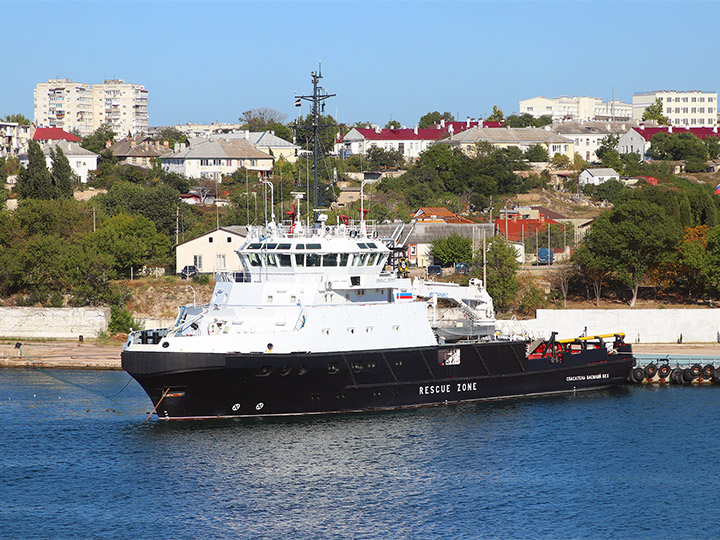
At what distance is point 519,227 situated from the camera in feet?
249

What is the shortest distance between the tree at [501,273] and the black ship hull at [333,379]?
15555 millimetres

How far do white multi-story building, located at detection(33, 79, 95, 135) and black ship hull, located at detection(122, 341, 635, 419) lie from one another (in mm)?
164587

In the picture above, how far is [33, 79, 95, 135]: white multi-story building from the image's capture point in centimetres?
19138

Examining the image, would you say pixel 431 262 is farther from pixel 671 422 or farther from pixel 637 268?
pixel 671 422

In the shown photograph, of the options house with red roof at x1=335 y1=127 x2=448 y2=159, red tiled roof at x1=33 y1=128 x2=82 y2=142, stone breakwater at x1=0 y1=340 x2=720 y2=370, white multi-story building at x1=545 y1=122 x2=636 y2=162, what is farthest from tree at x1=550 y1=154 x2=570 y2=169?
stone breakwater at x1=0 y1=340 x2=720 y2=370

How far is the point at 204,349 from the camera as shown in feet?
111

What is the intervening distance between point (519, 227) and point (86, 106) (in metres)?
139

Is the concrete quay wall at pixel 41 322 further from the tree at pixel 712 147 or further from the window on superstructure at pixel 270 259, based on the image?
the tree at pixel 712 147

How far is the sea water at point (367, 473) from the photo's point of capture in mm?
25578

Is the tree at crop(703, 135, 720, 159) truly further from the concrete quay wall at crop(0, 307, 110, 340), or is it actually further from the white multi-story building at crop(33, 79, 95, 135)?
the white multi-story building at crop(33, 79, 95, 135)

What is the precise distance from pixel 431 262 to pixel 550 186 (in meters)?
39.6

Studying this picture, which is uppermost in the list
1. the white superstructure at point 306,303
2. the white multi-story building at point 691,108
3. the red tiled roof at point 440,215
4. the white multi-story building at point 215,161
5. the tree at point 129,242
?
the white multi-story building at point 691,108

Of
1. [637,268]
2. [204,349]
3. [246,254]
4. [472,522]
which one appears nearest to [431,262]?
[637,268]

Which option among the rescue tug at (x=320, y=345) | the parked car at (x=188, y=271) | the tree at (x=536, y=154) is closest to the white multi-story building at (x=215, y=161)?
the tree at (x=536, y=154)
